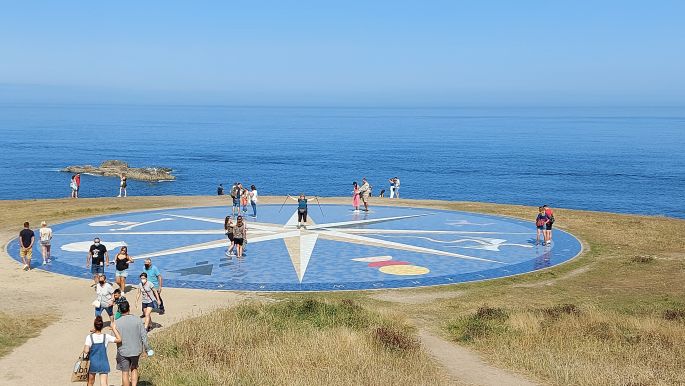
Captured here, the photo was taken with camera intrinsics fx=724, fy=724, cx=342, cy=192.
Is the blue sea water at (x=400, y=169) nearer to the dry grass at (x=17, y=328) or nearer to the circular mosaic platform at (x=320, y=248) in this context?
the circular mosaic platform at (x=320, y=248)

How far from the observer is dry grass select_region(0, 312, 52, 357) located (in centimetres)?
1735

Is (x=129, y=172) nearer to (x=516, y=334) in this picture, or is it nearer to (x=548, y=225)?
(x=548, y=225)

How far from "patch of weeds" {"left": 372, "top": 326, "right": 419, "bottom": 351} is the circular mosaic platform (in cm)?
669

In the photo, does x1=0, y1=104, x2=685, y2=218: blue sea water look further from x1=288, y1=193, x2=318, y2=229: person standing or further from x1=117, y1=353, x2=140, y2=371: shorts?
x1=117, y1=353, x2=140, y2=371: shorts

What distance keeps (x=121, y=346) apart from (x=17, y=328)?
21.7ft

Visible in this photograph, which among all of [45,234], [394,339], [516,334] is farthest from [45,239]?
[516,334]

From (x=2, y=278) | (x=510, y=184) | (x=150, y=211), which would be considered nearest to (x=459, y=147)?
(x=510, y=184)

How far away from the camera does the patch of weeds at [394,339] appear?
1705cm

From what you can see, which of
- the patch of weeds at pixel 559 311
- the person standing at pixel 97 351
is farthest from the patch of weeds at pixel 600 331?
the person standing at pixel 97 351

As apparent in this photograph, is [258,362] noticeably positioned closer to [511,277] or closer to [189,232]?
[511,277]

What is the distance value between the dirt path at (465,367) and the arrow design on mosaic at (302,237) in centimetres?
830

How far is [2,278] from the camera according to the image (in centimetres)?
2541

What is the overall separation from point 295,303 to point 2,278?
11432 millimetres

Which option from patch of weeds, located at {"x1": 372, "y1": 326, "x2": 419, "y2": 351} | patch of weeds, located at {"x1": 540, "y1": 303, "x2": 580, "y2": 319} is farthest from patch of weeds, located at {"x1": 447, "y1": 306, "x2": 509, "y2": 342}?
patch of weeds, located at {"x1": 372, "y1": 326, "x2": 419, "y2": 351}
